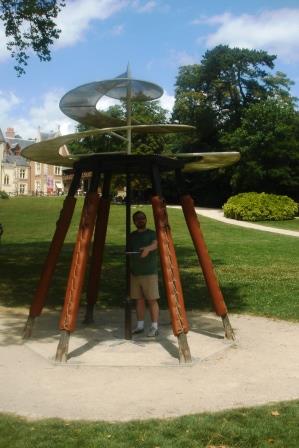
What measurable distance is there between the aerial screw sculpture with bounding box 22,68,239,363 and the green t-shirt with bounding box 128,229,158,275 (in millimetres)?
261

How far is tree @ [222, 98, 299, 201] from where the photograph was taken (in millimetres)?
44344

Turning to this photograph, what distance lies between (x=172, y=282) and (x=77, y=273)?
1215 mm

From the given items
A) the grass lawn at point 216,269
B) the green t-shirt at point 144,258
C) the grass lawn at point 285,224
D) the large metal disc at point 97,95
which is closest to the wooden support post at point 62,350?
the green t-shirt at point 144,258

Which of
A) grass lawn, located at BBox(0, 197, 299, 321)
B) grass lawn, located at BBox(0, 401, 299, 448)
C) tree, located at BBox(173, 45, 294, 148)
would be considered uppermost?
tree, located at BBox(173, 45, 294, 148)

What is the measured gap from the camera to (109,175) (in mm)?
8555

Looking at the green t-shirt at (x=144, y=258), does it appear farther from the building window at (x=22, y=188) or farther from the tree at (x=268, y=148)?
the building window at (x=22, y=188)

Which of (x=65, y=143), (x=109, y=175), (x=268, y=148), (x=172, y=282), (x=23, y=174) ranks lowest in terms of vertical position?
(x=172, y=282)

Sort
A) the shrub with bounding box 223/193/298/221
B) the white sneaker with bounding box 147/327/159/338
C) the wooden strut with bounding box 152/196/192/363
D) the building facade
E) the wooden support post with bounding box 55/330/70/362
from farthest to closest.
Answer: the building facade → the shrub with bounding box 223/193/298/221 → the white sneaker with bounding box 147/327/159/338 → the wooden strut with bounding box 152/196/192/363 → the wooden support post with bounding box 55/330/70/362

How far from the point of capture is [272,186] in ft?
153

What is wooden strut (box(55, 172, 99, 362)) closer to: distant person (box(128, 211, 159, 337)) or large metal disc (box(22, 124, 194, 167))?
large metal disc (box(22, 124, 194, 167))

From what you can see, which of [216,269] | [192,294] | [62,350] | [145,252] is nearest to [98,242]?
[145,252]

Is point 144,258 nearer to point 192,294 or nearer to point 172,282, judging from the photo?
point 172,282

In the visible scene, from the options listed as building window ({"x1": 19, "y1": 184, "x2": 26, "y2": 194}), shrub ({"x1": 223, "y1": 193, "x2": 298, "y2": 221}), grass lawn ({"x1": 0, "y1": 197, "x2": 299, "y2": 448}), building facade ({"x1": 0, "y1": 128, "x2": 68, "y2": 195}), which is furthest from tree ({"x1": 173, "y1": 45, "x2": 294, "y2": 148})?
building window ({"x1": 19, "y1": 184, "x2": 26, "y2": 194})

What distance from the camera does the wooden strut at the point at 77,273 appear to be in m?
6.79
